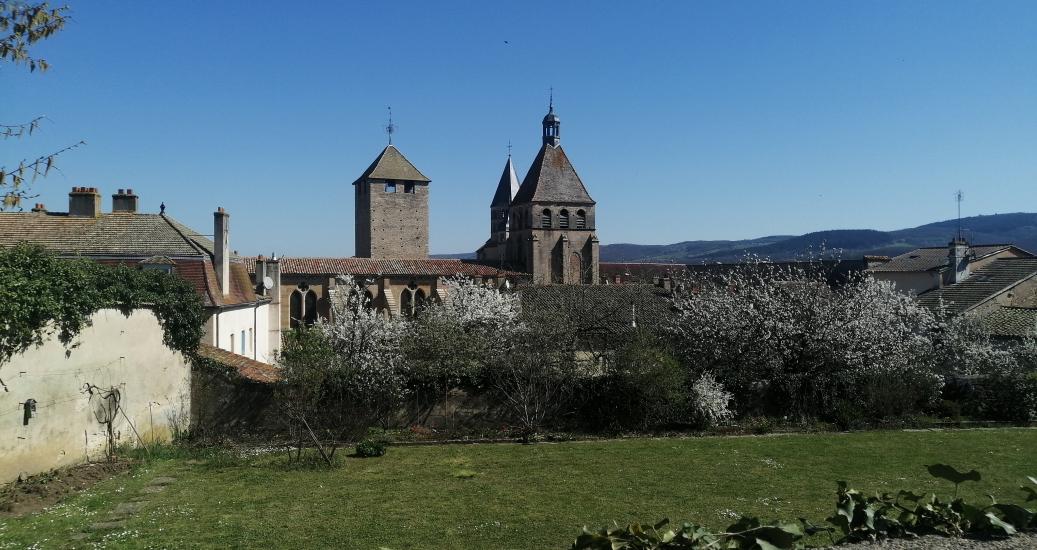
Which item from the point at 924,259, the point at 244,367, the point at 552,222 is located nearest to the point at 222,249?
the point at 244,367

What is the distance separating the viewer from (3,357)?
40.1 feet

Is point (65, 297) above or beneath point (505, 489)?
above

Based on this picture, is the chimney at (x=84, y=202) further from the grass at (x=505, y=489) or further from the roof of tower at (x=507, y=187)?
the roof of tower at (x=507, y=187)

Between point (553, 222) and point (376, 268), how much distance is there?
52.0 feet

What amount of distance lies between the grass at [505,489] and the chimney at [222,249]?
31.3 ft

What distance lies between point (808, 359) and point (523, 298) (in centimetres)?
1266

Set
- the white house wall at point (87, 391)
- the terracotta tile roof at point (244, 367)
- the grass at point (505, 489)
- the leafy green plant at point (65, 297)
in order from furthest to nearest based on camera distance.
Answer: the terracotta tile roof at point (244, 367) < the white house wall at point (87, 391) < the leafy green plant at point (65, 297) < the grass at point (505, 489)

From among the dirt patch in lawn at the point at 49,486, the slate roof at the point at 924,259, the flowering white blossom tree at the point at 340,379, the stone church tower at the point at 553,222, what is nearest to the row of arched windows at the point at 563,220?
the stone church tower at the point at 553,222

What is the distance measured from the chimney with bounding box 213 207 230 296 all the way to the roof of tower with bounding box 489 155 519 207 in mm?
51582

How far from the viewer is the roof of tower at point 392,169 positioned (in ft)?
209

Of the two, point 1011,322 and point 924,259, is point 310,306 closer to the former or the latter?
point 1011,322

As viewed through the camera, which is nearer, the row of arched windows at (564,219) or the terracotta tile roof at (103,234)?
the terracotta tile roof at (103,234)

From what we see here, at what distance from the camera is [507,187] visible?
7650 cm

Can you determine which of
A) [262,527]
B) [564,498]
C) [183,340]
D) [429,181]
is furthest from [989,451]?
[429,181]
